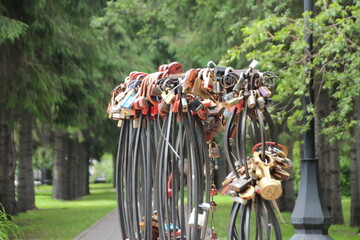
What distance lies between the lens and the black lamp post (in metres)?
10.5

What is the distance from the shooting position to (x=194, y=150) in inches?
241

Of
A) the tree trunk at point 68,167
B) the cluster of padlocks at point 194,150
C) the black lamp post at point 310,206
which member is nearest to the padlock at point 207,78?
the cluster of padlocks at point 194,150

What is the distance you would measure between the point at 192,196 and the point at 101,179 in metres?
88.7

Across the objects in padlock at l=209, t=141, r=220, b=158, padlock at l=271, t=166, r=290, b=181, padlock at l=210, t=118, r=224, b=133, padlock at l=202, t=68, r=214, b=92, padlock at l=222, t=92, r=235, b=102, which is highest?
padlock at l=202, t=68, r=214, b=92

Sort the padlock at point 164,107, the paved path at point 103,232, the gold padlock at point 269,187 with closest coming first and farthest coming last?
the gold padlock at point 269,187 < the padlock at point 164,107 < the paved path at point 103,232

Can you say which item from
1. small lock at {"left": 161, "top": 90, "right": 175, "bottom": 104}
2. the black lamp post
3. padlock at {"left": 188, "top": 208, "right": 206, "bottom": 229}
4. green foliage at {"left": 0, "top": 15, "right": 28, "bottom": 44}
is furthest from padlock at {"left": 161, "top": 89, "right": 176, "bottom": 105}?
green foliage at {"left": 0, "top": 15, "right": 28, "bottom": 44}

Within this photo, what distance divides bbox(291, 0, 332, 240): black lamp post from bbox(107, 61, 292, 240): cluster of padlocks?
12.5 ft

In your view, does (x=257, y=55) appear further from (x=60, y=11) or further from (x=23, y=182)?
(x=23, y=182)

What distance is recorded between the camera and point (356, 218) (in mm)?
18672

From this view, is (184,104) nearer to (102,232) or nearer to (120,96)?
(120,96)

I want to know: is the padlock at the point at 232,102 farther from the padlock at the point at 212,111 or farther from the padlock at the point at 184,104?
the padlock at the point at 212,111

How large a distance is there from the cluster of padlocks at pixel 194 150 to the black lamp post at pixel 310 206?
3.80 meters

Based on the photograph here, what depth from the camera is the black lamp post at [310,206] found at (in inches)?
413

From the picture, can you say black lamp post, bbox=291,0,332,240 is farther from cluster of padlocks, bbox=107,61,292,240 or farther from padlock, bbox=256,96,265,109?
padlock, bbox=256,96,265,109
